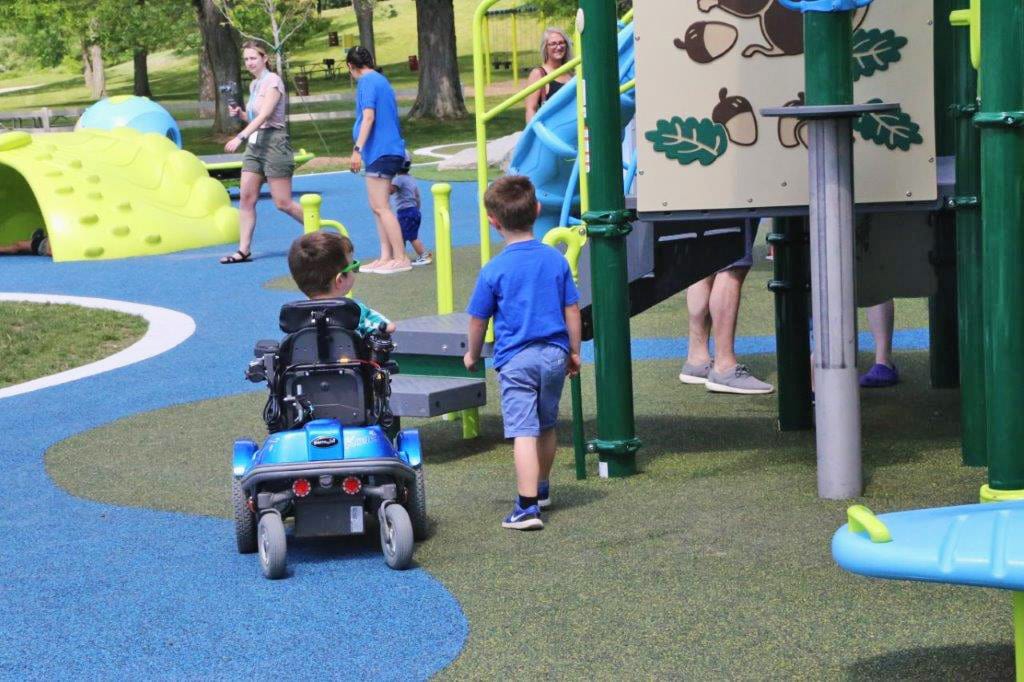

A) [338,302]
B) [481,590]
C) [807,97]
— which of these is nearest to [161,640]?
[481,590]

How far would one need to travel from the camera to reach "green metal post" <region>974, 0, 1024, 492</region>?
16.1 feet

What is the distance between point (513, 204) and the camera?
5.53 meters

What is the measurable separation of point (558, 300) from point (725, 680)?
1978 millimetres

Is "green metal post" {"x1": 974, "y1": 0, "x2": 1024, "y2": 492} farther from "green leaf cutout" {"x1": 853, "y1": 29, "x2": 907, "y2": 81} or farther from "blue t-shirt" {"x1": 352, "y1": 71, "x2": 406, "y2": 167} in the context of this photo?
"blue t-shirt" {"x1": 352, "y1": 71, "x2": 406, "y2": 167}

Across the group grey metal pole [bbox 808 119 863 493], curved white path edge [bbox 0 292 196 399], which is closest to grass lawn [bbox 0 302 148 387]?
curved white path edge [bbox 0 292 196 399]

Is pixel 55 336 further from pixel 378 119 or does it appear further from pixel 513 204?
pixel 513 204

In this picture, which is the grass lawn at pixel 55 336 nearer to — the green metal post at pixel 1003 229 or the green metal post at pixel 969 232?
the green metal post at pixel 969 232

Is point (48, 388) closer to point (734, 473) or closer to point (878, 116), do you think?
point (734, 473)

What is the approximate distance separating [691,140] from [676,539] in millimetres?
1696

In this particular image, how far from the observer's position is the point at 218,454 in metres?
7.13

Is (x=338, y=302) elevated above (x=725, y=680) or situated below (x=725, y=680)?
above

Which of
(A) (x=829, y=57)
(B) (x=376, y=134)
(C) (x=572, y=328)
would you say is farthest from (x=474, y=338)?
(B) (x=376, y=134)

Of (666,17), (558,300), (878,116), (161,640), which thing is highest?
(666,17)

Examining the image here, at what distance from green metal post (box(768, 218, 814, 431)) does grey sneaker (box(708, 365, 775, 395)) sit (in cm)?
88
